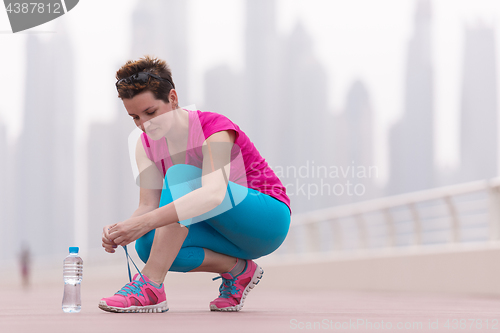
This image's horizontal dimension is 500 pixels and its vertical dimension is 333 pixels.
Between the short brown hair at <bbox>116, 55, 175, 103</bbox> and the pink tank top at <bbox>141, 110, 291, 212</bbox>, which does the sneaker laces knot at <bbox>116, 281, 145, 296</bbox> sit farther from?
the short brown hair at <bbox>116, 55, 175, 103</bbox>

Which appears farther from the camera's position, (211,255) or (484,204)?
(484,204)

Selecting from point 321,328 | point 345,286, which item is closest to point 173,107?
point 321,328

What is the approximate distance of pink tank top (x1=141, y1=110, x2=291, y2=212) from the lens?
6.49ft

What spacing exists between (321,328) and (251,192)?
25.8 inches

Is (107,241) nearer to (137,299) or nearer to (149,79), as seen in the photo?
(137,299)

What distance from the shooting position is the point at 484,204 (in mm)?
4078

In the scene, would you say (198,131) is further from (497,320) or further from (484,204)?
(484,204)

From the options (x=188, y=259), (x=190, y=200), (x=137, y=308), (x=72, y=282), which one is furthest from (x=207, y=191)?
(x=72, y=282)

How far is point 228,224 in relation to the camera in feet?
6.41

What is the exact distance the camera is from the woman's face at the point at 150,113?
1.93m

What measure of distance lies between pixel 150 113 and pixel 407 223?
338 cm

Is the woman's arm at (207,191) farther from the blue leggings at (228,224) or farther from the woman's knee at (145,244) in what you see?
the woman's knee at (145,244)

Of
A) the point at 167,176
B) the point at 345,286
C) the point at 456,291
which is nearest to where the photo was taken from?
the point at 167,176

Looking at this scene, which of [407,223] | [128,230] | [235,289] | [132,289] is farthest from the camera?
[407,223]
